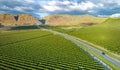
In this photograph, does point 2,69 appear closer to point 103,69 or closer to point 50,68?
point 50,68

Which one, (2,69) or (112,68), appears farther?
(112,68)

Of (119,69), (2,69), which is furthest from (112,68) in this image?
(2,69)

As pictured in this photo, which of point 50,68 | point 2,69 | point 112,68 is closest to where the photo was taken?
point 2,69

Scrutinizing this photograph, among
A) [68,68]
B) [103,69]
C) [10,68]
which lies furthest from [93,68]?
[10,68]

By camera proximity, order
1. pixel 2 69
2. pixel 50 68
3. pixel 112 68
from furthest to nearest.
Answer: pixel 112 68 < pixel 50 68 < pixel 2 69

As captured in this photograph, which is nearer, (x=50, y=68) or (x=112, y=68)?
(x=50, y=68)

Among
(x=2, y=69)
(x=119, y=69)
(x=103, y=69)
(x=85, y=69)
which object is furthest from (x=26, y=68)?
(x=119, y=69)

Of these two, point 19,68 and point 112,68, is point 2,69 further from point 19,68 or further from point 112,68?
point 112,68

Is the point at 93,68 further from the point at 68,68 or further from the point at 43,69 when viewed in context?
the point at 43,69
